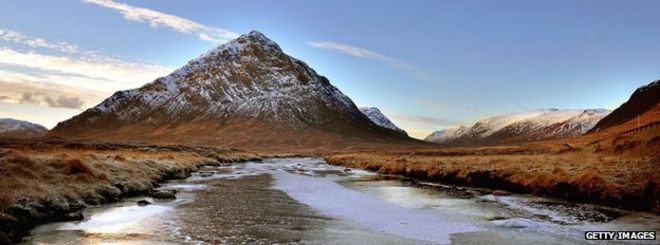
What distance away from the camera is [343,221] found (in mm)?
21547

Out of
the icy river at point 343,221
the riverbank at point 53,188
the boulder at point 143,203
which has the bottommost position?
the icy river at point 343,221

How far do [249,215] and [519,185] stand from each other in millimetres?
18592

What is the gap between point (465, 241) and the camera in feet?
56.1

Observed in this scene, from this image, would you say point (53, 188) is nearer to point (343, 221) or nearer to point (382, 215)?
point (343, 221)

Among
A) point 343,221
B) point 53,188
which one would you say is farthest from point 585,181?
point 53,188

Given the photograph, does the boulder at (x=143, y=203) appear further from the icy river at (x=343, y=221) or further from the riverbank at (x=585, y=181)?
the riverbank at (x=585, y=181)

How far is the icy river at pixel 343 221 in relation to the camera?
17.4 metres

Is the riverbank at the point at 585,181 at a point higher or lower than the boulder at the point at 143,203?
higher

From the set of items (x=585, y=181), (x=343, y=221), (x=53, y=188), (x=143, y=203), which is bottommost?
(x=343, y=221)

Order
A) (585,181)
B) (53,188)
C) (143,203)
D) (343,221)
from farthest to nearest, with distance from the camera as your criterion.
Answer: (585,181) < (143,203) < (53,188) < (343,221)

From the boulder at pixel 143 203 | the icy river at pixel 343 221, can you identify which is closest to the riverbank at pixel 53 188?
the icy river at pixel 343 221

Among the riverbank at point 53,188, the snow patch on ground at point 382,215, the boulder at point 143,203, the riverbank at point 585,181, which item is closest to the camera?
the riverbank at point 53,188

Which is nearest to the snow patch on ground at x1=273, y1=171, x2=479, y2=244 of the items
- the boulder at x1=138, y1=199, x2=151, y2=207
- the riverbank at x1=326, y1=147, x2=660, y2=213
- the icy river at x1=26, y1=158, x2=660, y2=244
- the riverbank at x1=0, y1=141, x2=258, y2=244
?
the icy river at x1=26, y1=158, x2=660, y2=244

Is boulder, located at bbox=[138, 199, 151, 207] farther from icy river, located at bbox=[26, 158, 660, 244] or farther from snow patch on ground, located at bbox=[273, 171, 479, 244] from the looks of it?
snow patch on ground, located at bbox=[273, 171, 479, 244]
